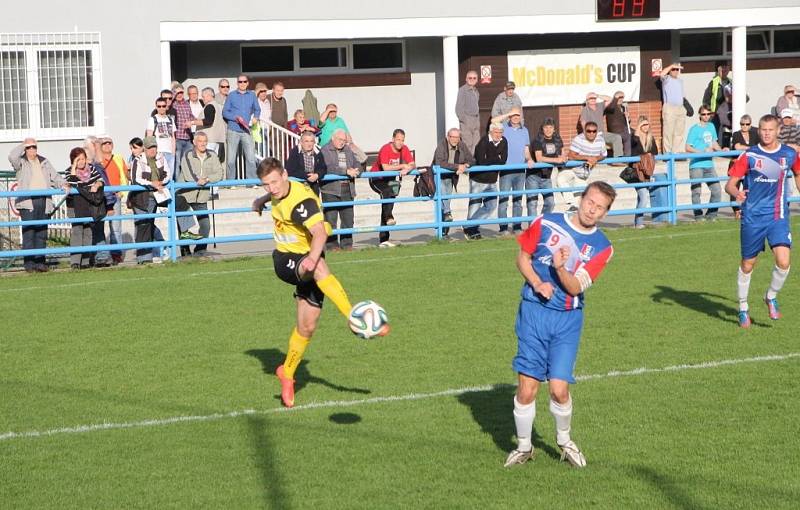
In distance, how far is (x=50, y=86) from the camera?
2280cm

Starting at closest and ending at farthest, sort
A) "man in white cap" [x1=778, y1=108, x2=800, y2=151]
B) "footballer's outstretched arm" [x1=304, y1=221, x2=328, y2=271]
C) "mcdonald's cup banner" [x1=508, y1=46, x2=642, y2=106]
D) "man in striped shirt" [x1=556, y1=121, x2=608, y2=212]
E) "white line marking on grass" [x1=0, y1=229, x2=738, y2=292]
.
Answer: "footballer's outstretched arm" [x1=304, y1=221, x2=328, y2=271] < "white line marking on grass" [x1=0, y1=229, x2=738, y2=292] < "man in striped shirt" [x1=556, y1=121, x2=608, y2=212] < "man in white cap" [x1=778, y1=108, x2=800, y2=151] < "mcdonald's cup banner" [x1=508, y1=46, x2=642, y2=106]

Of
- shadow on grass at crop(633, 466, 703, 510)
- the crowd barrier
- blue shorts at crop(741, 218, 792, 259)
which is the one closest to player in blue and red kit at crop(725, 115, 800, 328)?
blue shorts at crop(741, 218, 792, 259)

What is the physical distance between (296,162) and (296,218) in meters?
9.74

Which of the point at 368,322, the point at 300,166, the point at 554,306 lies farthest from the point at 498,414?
the point at 300,166

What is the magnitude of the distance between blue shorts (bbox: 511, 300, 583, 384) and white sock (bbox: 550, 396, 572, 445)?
0.54ft

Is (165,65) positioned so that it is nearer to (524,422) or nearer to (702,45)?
(702,45)

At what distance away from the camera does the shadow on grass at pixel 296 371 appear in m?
10.2

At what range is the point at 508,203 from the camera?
2188 cm

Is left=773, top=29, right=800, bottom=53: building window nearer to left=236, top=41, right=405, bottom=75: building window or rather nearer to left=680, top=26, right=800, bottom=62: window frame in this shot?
left=680, top=26, right=800, bottom=62: window frame

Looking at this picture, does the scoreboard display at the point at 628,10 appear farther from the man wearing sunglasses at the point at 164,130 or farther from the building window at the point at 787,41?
the man wearing sunglasses at the point at 164,130

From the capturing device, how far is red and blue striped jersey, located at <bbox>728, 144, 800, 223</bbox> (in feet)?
40.6

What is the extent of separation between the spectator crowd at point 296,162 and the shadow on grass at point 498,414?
30.8 feet

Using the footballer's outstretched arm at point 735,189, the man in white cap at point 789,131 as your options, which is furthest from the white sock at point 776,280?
the man in white cap at point 789,131

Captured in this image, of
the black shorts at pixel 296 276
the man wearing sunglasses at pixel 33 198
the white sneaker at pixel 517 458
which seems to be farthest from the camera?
the man wearing sunglasses at pixel 33 198
